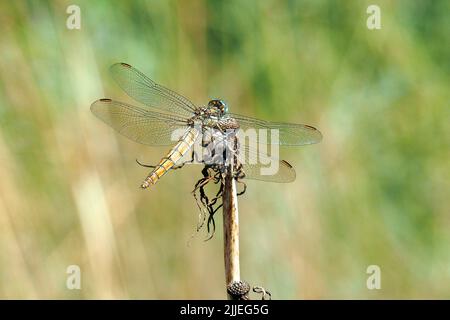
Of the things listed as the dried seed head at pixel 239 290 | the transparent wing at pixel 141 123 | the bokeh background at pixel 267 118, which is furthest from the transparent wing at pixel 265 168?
the bokeh background at pixel 267 118

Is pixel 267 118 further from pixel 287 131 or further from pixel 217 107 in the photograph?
pixel 217 107

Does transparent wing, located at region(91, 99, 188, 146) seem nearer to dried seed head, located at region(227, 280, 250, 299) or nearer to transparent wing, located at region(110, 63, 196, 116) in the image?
transparent wing, located at region(110, 63, 196, 116)

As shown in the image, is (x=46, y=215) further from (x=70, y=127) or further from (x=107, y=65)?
(x=107, y=65)

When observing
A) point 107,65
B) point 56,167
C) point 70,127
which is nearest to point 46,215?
point 56,167

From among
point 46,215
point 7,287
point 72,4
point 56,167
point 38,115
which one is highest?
point 72,4

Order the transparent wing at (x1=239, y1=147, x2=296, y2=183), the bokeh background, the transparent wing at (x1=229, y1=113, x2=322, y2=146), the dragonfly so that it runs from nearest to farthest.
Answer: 1. the transparent wing at (x1=239, y1=147, x2=296, y2=183)
2. the dragonfly
3. the transparent wing at (x1=229, y1=113, x2=322, y2=146)
4. the bokeh background

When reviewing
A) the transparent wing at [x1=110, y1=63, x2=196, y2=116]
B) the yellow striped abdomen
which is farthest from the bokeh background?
the yellow striped abdomen
